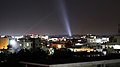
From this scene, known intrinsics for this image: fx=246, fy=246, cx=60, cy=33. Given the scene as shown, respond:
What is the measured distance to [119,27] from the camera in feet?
133

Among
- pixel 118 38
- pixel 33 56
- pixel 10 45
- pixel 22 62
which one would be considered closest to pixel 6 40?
pixel 10 45

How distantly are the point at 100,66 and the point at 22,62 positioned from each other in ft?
11.1

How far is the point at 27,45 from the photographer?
35.6 m

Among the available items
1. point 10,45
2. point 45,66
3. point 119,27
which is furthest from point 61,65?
point 119,27

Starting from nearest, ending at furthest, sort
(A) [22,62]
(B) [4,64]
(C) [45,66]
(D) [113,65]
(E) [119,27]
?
(C) [45,66] → (A) [22,62] → (D) [113,65] → (B) [4,64] → (E) [119,27]

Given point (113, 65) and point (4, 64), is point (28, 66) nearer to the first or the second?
point (4, 64)

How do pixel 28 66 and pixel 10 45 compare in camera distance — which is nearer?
pixel 28 66

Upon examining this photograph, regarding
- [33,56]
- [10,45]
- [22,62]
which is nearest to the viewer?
[22,62]

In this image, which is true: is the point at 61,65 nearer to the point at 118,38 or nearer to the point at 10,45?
the point at 10,45

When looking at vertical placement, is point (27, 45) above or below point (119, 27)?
below

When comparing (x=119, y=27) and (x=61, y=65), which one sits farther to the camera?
(x=119, y=27)

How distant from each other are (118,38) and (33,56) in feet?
97.2

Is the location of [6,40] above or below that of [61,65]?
above

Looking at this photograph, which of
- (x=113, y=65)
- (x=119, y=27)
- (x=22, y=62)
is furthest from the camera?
(x=119, y=27)
